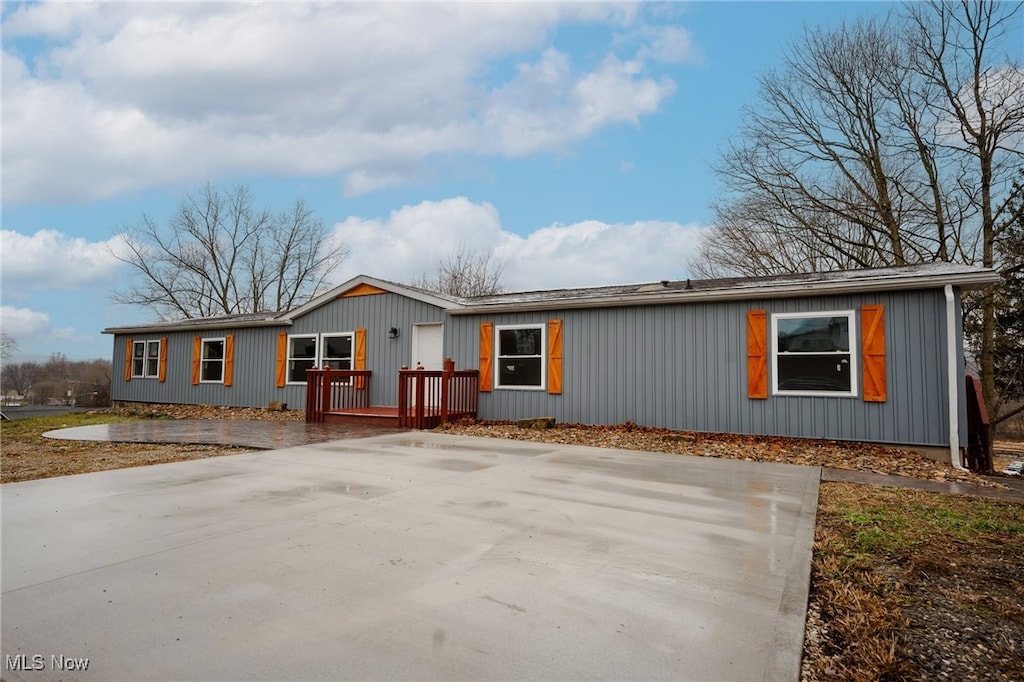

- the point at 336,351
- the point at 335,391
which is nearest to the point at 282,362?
the point at 336,351

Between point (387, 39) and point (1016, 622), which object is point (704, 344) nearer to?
point (1016, 622)

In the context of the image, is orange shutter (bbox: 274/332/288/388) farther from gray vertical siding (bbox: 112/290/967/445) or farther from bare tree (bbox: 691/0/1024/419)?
bare tree (bbox: 691/0/1024/419)

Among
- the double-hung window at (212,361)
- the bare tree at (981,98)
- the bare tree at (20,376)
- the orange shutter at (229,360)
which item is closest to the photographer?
the bare tree at (981,98)

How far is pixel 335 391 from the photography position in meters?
11.2

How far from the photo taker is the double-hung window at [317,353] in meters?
12.6

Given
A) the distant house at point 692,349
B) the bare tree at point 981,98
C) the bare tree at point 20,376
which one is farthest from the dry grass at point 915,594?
the bare tree at point 20,376

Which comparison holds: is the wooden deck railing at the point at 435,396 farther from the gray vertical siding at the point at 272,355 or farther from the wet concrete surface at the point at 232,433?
the gray vertical siding at the point at 272,355

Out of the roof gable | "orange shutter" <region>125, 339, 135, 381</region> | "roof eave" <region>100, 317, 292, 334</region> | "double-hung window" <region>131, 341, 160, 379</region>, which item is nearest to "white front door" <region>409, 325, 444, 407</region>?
the roof gable

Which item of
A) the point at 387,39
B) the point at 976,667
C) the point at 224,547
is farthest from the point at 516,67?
the point at 976,667

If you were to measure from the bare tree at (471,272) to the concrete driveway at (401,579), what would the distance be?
2110cm

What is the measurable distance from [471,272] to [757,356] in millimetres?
18881

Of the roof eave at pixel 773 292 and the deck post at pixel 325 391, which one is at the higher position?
the roof eave at pixel 773 292

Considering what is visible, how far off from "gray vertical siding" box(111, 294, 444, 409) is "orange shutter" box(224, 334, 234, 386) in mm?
116

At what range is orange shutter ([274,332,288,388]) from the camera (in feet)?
44.2
